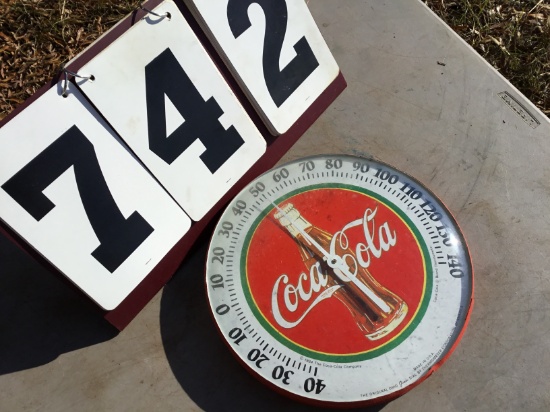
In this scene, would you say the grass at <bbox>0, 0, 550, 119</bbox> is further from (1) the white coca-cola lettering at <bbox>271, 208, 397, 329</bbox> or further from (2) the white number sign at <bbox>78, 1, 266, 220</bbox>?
(1) the white coca-cola lettering at <bbox>271, 208, 397, 329</bbox>

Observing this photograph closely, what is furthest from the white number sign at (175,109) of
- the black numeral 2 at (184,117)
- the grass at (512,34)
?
the grass at (512,34)

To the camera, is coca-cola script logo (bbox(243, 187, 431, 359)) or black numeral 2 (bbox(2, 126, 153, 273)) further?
coca-cola script logo (bbox(243, 187, 431, 359))

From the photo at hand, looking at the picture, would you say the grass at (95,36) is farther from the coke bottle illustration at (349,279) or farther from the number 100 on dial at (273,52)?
the coke bottle illustration at (349,279)

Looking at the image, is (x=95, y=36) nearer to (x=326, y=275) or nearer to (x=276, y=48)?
(x=276, y=48)

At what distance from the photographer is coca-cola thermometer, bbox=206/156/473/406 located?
1.59 m

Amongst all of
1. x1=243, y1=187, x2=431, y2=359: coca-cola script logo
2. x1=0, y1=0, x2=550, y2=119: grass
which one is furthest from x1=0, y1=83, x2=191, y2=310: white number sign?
x1=0, y1=0, x2=550, y2=119: grass

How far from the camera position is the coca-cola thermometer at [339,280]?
5.21ft

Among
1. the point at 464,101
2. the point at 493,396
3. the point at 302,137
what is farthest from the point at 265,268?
the point at 464,101

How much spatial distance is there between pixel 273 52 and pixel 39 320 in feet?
3.17

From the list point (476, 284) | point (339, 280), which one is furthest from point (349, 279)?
point (476, 284)

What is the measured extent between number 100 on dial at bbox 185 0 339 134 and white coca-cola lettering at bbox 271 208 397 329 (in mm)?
370

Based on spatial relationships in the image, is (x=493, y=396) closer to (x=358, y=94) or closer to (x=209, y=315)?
(x=209, y=315)

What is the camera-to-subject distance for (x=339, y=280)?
1.71 meters

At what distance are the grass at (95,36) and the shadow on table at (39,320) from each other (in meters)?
0.99
